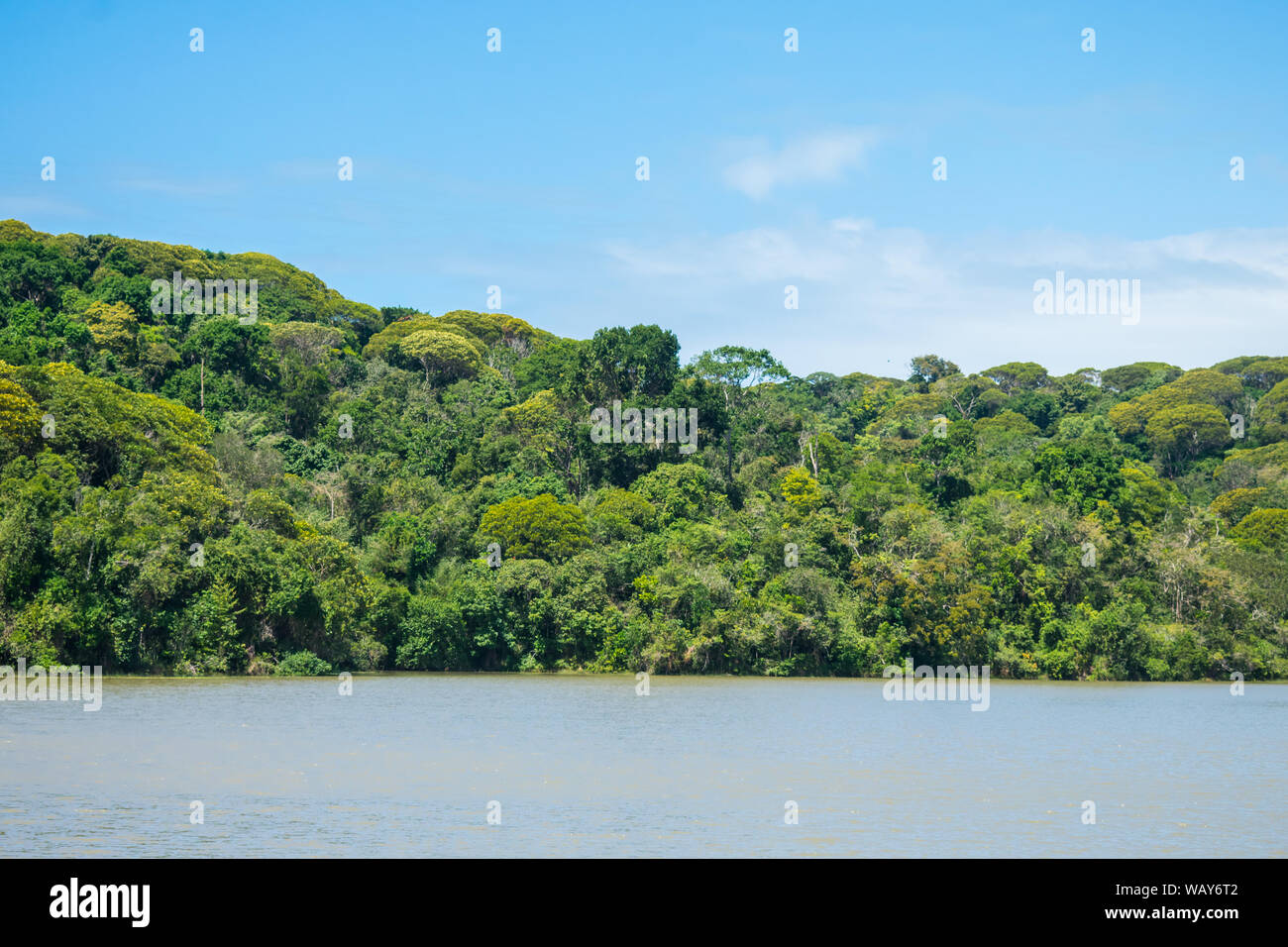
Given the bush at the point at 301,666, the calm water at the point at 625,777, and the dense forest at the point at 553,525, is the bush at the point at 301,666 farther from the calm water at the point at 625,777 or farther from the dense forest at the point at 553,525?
the calm water at the point at 625,777

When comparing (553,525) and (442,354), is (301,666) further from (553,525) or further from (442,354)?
(442,354)

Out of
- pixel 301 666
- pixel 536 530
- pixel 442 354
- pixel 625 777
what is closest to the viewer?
pixel 625 777

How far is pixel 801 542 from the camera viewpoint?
54812 millimetres

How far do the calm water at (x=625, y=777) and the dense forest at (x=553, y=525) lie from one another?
→ 7.09m

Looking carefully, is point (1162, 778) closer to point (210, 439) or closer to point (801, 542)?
point (801, 542)

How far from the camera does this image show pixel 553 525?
5459cm

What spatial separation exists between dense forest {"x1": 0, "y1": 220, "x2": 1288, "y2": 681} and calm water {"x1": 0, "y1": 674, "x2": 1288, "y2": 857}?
7.09 metres

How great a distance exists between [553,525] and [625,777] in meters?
31.4

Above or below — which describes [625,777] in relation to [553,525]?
below

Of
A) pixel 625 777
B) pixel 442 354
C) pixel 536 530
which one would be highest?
pixel 442 354

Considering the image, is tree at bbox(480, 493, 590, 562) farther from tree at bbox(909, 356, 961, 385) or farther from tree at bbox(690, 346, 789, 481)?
tree at bbox(909, 356, 961, 385)

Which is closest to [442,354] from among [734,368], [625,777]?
[734,368]
